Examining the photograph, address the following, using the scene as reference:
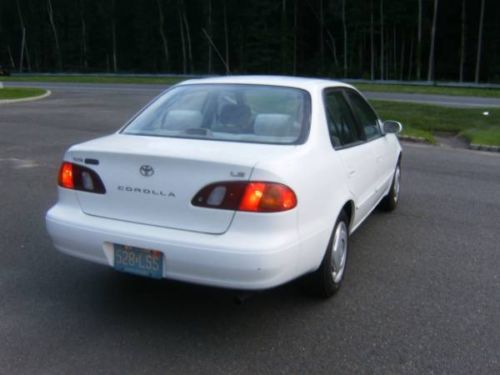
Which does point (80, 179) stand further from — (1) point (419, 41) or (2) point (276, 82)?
(1) point (419, 41)

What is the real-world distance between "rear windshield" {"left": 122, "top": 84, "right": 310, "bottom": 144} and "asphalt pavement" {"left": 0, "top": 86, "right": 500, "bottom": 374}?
3.75 ft

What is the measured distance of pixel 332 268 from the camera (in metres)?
4.06

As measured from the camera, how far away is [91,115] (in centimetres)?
1747

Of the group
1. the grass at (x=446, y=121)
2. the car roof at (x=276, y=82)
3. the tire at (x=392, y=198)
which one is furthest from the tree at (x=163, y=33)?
the car roof at (x=276, y=82)

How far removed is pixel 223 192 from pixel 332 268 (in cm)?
115

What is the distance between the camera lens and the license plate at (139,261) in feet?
11.3

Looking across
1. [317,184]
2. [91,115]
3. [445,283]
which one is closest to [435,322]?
[445,283]

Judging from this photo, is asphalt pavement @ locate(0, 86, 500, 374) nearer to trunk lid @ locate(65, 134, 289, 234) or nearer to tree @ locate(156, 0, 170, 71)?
trunk lid @ locate(65, 134, 289, 234)

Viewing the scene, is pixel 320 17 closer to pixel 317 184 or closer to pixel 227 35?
pixel 227 35

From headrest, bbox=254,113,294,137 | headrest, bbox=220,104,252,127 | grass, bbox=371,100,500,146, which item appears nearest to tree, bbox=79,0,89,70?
grass, bbox=371,100,500,146

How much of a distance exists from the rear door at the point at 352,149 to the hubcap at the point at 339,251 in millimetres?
346

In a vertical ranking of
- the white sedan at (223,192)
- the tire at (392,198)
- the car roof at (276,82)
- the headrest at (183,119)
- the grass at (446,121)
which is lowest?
the grass at (446,121)

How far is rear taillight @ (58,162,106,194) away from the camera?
12.2ft

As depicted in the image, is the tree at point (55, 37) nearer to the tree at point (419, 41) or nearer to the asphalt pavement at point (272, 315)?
the tree at point (419, 41)
